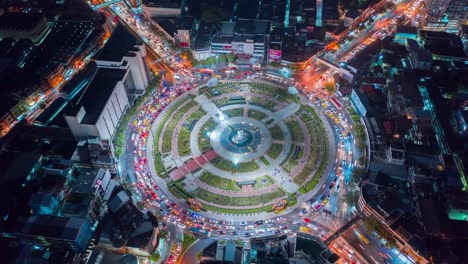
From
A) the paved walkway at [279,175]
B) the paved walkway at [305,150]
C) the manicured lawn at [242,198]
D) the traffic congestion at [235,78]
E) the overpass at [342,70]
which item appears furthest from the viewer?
the overpass at [342,70]

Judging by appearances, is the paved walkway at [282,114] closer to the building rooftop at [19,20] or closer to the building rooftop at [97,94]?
the building rooftop at [97,94]

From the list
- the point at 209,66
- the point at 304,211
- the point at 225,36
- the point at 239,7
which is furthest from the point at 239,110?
the point at 239,7

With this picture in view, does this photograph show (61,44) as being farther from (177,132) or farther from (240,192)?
(240,192)

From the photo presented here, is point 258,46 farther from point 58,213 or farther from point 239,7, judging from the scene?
point 58,213

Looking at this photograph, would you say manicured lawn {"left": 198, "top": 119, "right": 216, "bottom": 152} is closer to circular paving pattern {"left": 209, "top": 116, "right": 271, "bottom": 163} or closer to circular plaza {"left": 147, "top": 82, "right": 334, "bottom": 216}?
circular plaza {"left": 147, "top": 82, "right": 334, "bottom": 216}

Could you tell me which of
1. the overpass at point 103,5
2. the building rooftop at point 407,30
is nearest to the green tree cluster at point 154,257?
the building rooftop at point 407,30

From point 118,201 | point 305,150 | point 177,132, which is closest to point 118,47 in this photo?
point 177,132
